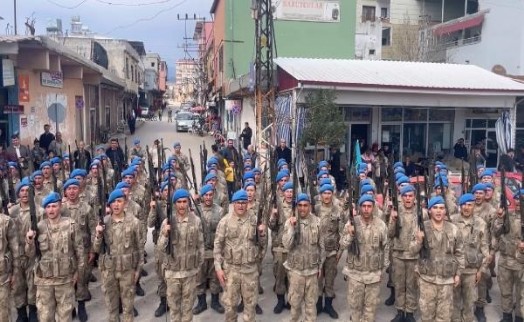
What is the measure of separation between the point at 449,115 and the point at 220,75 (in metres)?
15.8

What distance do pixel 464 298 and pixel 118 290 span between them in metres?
4.29

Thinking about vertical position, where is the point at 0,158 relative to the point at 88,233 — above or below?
above

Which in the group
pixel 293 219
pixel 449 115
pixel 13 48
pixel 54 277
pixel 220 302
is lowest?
pixel 220 302

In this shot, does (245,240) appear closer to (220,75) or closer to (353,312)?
(353,312)

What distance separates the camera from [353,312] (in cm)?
592

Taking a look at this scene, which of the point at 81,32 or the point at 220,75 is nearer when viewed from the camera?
the point at 220,75

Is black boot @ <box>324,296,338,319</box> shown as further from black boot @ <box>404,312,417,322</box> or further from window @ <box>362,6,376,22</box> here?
window @ <box>362,6,376,22</box>

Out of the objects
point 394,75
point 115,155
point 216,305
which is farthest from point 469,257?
point 394,75

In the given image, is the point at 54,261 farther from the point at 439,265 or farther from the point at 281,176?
the point at 439,265

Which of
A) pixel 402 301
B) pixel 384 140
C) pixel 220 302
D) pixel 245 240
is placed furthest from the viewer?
pixel 384 140

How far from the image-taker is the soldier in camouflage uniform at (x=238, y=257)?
5848 mm

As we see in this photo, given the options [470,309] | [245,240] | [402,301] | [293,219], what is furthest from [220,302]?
[470,309]

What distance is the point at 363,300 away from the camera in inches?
233

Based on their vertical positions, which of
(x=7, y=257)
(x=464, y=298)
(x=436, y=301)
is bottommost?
(x=464, y=298)
